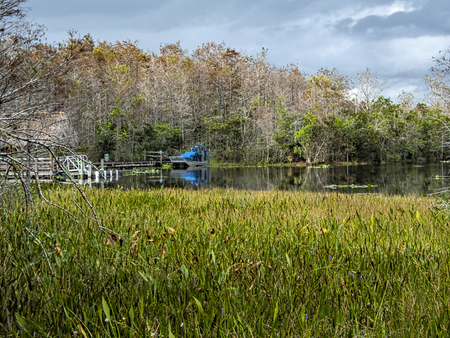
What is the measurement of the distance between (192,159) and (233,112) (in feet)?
36.6

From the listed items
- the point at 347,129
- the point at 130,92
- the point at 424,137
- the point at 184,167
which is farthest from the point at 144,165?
the point at 424,137

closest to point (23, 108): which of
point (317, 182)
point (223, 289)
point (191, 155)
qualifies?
point (223, 289)

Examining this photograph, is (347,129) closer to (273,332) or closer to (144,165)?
(144,165)

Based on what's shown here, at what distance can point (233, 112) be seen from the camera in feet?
136

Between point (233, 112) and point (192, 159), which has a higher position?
point (233, 112)

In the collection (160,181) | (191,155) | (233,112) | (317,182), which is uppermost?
(233,112)

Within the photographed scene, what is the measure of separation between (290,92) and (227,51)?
10.4m

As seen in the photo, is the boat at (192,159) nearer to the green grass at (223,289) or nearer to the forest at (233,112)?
the forest at (233,112)

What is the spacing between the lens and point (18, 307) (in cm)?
170

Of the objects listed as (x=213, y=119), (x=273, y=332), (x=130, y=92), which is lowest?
(x=273, y=332)

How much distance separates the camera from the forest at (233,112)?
113ft

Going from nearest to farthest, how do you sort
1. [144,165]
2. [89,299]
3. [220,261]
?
[89,299]
[220,261]
[144,165]

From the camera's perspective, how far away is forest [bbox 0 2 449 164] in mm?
34438

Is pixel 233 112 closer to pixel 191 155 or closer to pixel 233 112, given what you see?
pixel 233 112
